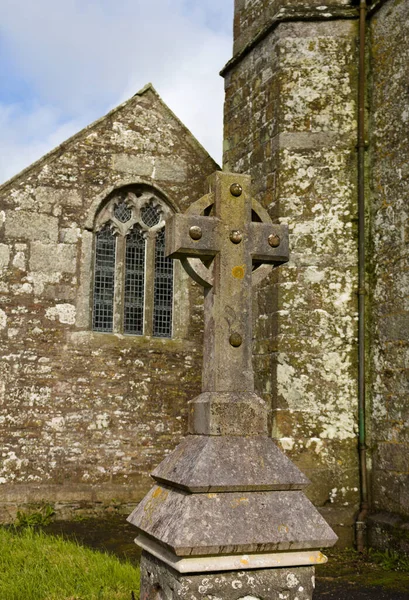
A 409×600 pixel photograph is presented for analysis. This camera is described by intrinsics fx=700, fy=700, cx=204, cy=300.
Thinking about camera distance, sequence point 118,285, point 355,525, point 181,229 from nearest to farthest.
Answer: point 181,229, point 355,525, point 118,285

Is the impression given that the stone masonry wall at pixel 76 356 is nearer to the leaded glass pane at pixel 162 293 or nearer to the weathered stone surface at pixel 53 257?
the weathered stone surface at pixel 53 257

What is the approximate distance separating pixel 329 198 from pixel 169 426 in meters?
3.79

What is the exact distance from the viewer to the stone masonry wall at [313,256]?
22.9 feet

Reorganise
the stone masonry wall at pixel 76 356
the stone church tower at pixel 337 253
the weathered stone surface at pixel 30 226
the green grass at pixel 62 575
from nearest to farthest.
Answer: the green grass at pixel 62 575 < the stone church tower at pixel 337 253 < the stone masonry wall at pixel 76 356 < the weathered stone surface at pixel 30 226

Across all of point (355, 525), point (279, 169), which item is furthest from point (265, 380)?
point (279, 169)

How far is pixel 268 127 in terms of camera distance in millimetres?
7734

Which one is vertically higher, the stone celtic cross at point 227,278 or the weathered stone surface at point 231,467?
the stone celtic cross at point 227,278

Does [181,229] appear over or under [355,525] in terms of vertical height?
over

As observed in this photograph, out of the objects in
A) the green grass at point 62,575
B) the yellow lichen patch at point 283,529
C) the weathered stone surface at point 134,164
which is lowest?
the green grass at point 62,575

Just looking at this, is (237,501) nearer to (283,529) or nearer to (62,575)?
(283,529)

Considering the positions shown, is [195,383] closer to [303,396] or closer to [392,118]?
[303,396]

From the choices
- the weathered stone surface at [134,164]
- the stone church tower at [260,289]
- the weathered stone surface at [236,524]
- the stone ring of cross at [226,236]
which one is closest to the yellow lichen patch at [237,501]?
the weathered stone surface at [236,524]

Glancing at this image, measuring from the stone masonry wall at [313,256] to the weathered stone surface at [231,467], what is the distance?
3641mm

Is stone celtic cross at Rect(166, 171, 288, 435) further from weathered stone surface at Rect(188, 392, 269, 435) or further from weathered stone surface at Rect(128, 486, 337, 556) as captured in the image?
weathered stone surface at Rect(128, 486, 337, 556)
